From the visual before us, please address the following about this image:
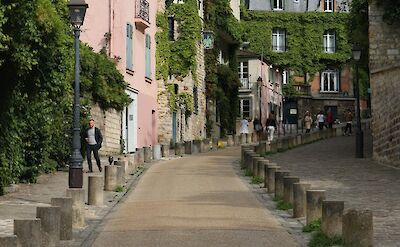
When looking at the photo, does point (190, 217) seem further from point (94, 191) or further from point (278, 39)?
point (278, 39)

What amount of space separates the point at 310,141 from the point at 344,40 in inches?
1285

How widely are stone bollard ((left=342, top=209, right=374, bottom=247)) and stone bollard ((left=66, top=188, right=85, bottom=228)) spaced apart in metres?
5.02

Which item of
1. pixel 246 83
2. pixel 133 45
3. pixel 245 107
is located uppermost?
pixel 246 83

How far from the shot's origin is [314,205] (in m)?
13.6

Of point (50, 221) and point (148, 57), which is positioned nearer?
point (50, 221)

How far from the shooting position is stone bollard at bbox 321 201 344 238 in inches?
466

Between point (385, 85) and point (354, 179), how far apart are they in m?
6.81

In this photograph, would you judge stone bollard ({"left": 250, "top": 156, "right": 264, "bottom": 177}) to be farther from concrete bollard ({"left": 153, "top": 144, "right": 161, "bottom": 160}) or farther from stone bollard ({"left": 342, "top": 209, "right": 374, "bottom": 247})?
stone bollard ({"left": 342, "top": 209, "right": 374, "bottom": 247})

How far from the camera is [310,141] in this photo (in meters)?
45.3

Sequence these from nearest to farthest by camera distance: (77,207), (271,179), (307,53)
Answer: (77,207) < (271,179) < (307,53)

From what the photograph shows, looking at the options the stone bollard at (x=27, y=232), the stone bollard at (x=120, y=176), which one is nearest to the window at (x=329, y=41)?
the stone bollard at (x=120, y=176)

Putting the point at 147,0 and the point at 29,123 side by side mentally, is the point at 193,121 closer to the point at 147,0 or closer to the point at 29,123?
the point at 147,0

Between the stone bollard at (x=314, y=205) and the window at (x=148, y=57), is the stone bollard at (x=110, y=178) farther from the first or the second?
the window at (x=148, y=57)

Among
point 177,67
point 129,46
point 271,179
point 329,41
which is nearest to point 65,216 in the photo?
point 271,179
